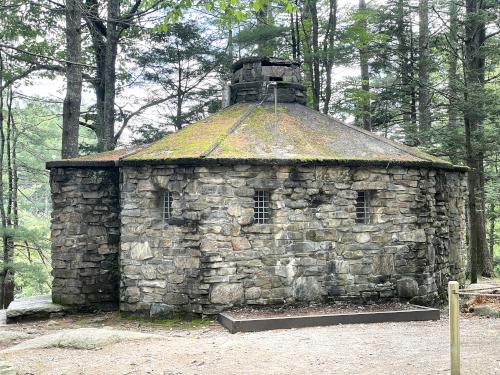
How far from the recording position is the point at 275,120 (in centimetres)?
1170

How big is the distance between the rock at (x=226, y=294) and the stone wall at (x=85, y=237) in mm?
2831

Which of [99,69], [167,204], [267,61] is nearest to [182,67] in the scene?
[99,69]

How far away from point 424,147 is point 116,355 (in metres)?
12.7

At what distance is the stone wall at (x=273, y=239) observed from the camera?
31.3ft

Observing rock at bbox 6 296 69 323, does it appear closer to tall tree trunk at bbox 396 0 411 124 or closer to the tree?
the tree

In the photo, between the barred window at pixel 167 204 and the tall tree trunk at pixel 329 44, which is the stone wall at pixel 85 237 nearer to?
the barred window at pixel 167 204

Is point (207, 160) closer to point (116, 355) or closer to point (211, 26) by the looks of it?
point (116, 355)

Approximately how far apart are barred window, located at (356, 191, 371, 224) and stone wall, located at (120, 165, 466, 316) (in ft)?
0.50

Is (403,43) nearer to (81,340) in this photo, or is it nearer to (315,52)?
(315,52)

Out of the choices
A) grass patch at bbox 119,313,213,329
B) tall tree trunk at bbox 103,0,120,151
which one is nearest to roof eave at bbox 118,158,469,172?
grass patch at bbox 119,313,213,329

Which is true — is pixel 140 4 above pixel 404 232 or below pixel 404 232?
above

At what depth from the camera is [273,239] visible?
9672 mm

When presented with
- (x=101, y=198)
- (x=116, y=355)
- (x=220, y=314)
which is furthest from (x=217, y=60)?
(x=116, y=355)

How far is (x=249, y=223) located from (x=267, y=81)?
194 inches
